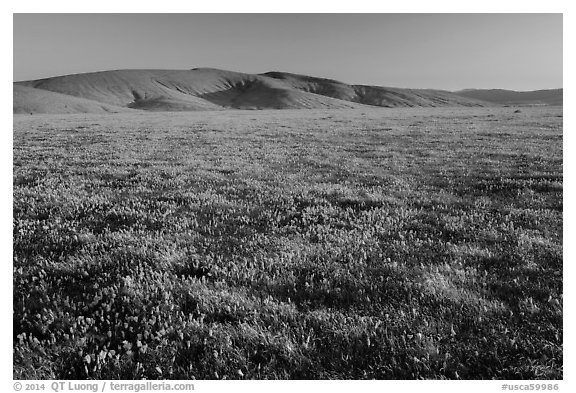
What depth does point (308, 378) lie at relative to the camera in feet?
14.3

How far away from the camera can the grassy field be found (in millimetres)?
4457

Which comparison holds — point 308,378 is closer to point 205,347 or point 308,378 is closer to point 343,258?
point 205,347

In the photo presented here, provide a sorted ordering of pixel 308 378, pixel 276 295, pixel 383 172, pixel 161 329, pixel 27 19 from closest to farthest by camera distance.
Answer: pixel 308 378 < pixel 161 329 < pixel 276 295 < pixel 27 19 < pixel 383 172

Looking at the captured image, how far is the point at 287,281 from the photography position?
592cm

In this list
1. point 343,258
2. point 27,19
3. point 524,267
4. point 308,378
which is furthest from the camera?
point 27,19

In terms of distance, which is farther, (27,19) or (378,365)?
(27,19)

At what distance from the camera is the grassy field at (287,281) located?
14.6 feet

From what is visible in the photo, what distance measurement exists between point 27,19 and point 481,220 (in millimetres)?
10131

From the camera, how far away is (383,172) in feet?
50.9

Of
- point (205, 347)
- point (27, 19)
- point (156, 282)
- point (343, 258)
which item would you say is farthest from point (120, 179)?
point (205, 347)
